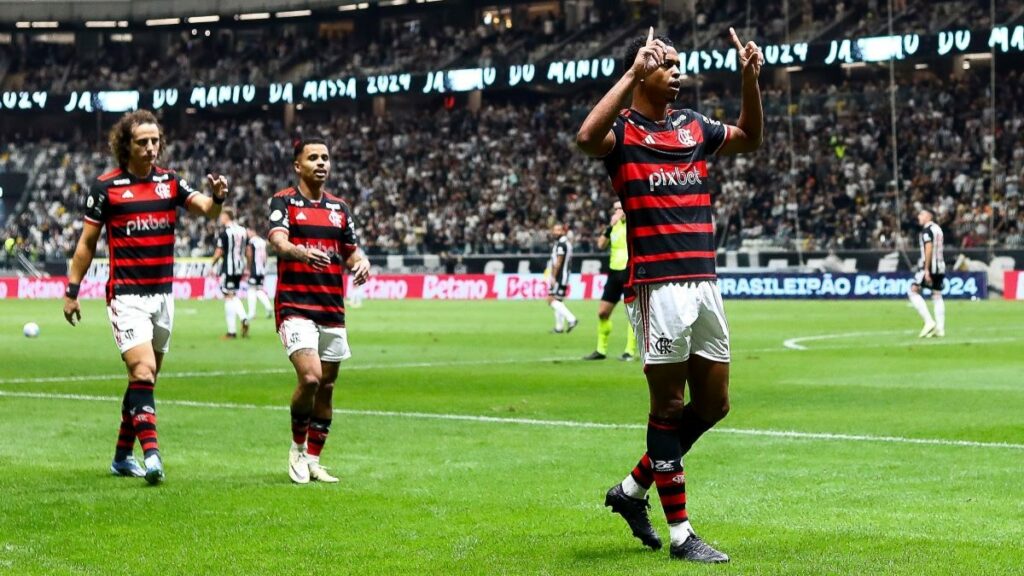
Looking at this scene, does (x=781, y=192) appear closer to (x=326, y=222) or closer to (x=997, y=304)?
(x=997, y=304)

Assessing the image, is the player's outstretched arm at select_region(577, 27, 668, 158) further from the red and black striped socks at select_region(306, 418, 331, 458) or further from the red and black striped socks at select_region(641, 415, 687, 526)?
the red and black striped socks at select_region(306, 418, 331, 458)

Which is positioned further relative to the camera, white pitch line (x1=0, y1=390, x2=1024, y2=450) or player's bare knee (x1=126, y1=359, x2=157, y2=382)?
white pitch line (x1=0, y1=390, x2=1024, y2=450)

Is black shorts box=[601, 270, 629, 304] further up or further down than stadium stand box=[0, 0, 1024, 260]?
further down

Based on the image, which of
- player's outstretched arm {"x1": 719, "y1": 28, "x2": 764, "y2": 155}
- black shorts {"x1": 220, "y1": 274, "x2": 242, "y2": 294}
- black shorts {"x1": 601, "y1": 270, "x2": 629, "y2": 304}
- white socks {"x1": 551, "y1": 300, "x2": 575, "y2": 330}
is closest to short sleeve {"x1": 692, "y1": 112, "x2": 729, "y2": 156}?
player's outstretched arm {"x1": 719, "y1": 28, "x2": 764, "y2": 155}

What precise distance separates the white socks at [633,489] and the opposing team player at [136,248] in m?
3.88

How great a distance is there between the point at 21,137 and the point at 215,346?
184 feet

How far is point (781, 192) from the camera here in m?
52.6

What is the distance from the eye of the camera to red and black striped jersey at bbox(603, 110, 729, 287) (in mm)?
7223

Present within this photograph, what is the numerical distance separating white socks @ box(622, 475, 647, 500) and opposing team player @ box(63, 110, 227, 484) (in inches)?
153

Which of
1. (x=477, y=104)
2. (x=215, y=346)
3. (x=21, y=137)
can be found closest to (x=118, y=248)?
(x=215, y=346)

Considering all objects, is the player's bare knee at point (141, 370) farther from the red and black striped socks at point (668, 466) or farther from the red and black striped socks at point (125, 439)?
the red and black striped socks at point (668, 466)

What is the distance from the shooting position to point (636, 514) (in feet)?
24.3

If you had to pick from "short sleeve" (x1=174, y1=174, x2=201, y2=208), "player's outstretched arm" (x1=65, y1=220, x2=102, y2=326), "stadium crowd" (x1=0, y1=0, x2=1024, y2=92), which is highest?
"stadium crowd" (x1=0, y1=0, x2=1024, y2=92)

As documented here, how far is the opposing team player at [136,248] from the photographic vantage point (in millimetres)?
10141
